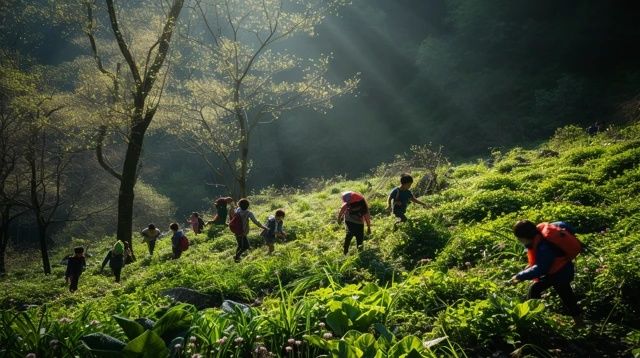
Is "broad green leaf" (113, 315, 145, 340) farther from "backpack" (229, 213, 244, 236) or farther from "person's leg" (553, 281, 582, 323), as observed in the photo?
"backpack" (229, 213, 244, 236)

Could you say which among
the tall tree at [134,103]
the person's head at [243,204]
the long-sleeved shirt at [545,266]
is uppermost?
the tall tree at [134,103]

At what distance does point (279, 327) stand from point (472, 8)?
48189 mm

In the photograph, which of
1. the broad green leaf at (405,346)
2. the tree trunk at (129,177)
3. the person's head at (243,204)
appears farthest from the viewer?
the tree trunk at (129,177)

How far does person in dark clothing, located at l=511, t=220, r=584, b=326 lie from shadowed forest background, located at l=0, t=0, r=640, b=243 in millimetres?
27005

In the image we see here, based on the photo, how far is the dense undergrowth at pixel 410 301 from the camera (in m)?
3.90

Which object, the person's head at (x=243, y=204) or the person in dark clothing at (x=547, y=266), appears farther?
the person's head at (x=243, y=204)

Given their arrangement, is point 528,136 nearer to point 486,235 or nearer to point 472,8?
point 472,8

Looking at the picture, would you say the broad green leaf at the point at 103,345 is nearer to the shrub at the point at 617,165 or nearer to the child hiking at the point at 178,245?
the shrub at the point at 617,165

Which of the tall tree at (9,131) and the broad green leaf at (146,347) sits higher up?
the tall tree at (9,131)

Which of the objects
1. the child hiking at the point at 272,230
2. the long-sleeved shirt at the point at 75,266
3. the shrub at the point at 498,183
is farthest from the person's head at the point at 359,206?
the long-sleeved shirt at the point at 75,266

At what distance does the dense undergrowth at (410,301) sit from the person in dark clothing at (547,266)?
254 mm

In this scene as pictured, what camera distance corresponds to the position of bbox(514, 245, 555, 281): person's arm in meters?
4.77

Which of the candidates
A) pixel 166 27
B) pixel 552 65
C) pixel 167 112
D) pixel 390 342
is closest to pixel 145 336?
pixel 390 342

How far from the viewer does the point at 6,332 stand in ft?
13.1
